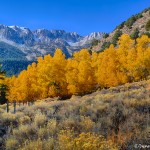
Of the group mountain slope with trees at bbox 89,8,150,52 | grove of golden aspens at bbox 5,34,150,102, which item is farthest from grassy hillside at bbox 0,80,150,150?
mountain slope with trees at bbox 89,8,150,52

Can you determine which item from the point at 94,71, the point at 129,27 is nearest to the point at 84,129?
the point at 94,71

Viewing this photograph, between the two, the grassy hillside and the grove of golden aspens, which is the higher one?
the grove of golden aspens

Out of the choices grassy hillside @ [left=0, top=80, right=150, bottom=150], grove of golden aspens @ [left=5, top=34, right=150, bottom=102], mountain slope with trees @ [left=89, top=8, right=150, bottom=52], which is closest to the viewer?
grassy hillside @ [left=0, top=80, right=150, bottom=150]

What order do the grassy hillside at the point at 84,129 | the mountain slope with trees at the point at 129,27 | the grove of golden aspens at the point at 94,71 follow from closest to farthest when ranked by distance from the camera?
the grassy hillside at the point at 84,129
the grove of golden aspens at the point at 94,71
the mountain slope with trees at the point at 129,27

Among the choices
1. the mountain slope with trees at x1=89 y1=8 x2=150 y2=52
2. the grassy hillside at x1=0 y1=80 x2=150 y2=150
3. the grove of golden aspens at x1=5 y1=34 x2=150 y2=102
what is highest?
the mountain slope with trees at x1=89 y1=8 x2=150 y2=52

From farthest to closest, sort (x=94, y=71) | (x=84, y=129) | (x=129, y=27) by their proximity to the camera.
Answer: (x=129, y=27) < (x=94, y=71) < (x=84, y=129)

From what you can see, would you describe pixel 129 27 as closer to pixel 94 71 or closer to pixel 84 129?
pixel 94 71

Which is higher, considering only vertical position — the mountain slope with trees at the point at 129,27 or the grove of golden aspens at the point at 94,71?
the mountain slope with trees at the point at 129,27

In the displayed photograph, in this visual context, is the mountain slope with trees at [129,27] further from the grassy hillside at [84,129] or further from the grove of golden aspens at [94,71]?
the grassy hillside at [84,129]

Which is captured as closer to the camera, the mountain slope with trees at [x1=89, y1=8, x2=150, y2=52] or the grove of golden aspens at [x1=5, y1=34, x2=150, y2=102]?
the grove of golden aspens at [x1=5, y1=34, x2=150, y2=102]

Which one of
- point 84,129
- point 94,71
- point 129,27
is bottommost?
point 84,129

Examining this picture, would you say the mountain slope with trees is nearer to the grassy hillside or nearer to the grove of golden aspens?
the grove of golden aspens

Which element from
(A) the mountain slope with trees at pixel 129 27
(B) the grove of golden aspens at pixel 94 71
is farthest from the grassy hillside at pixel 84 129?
(A) the mountain slope with trees at pixel 129 27

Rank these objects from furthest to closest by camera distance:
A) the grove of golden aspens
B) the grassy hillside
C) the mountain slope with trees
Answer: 1. the mountain slope with trees
2. the grove of golden aspens
3. the grassy hillside
